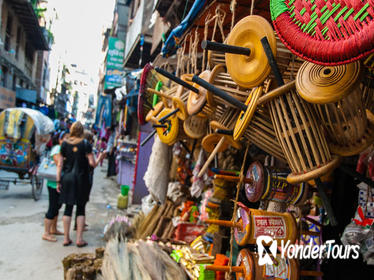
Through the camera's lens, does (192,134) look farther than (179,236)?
No

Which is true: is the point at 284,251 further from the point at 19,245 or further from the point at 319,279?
the point at 19,245

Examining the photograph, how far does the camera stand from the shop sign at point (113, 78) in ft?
43.1

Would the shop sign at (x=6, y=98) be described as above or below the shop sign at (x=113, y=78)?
below

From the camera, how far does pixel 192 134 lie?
2.47 meters

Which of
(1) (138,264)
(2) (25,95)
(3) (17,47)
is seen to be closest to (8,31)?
(3) (17,47)

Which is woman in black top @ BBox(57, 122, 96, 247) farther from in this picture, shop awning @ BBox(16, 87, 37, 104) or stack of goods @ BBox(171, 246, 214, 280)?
shop awning @ BBox(16, 87, 37, 104)

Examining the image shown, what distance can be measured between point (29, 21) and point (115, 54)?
30.3 feet

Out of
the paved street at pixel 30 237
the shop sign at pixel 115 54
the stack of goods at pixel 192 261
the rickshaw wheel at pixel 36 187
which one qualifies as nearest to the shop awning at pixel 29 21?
the shop sign at pixel 115 54

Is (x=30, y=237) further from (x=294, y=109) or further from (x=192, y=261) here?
(x=294, y=109)

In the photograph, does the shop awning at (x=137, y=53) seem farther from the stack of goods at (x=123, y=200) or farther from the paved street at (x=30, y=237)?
the paved street at (x=30, y=237)

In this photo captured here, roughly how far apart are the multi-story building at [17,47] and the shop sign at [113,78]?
5.17 metres

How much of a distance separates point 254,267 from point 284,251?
18cm

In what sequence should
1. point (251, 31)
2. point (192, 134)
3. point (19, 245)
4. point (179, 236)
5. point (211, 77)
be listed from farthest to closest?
1. point (19, 245)
2. point (179, 236)
3. point (192, 134)
4. point (211, 77)
5. point (251, 31)

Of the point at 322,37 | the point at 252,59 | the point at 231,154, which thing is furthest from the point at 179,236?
the point at 322,37
